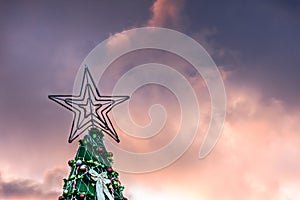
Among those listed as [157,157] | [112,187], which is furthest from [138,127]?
[112,187]

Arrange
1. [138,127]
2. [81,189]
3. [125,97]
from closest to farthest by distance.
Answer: [81,189], [138,127], [125,97]

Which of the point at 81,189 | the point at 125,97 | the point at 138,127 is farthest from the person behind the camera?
the point at 125,97

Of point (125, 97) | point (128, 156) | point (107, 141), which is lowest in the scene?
point (128, 156)

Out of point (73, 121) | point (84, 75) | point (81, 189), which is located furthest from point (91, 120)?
point (81, 189)

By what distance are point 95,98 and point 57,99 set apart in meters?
2.40

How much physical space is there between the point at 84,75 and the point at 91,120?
9.76 feet

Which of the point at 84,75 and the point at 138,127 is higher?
the point at 84,75

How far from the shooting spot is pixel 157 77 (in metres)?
24.9

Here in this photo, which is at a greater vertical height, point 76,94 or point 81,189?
point 76,94

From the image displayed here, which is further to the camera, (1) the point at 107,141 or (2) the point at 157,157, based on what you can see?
(1) the point at 107,141

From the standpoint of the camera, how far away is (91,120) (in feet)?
82.9

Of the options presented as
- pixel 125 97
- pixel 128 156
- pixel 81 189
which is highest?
pixel 125 97

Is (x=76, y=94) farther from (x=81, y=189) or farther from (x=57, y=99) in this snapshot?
(x=81, y=189)

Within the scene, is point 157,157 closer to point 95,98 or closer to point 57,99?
point 95,98
